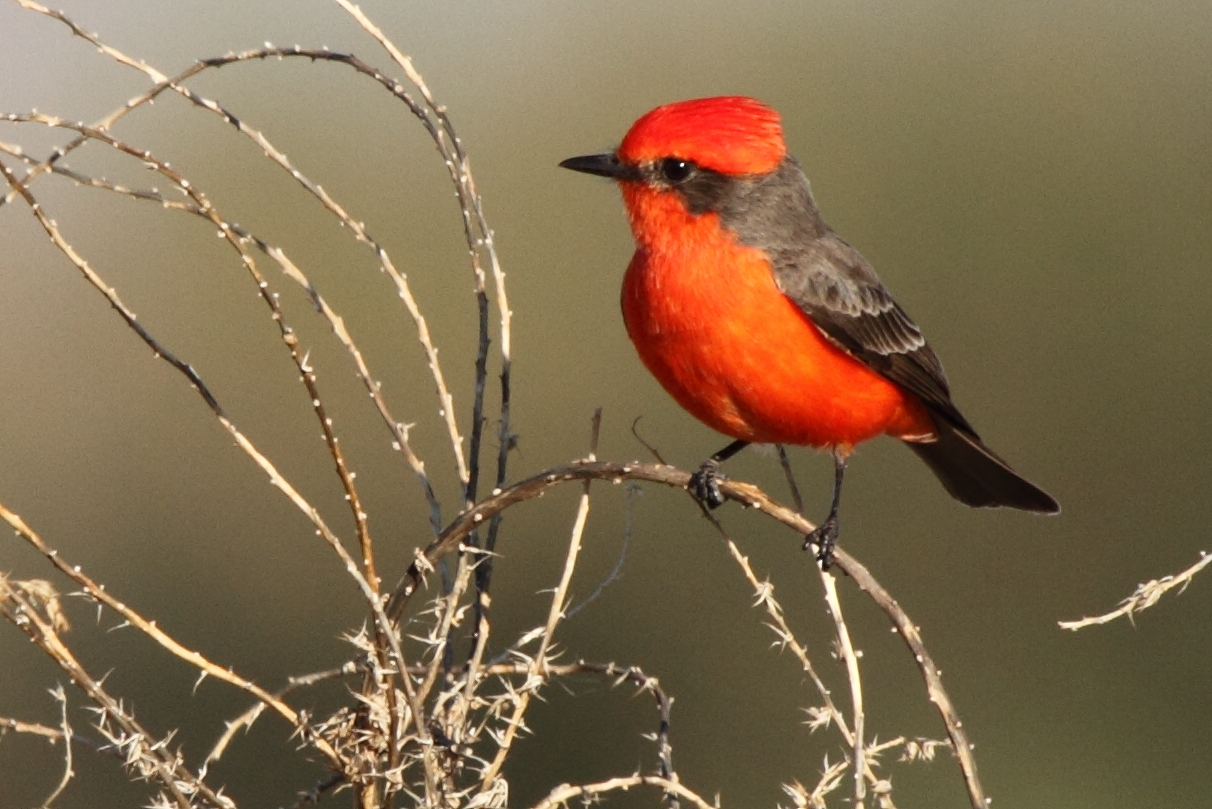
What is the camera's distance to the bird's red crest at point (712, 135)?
14.2 ft

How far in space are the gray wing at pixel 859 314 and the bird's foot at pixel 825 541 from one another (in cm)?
48

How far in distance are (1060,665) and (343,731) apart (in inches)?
254

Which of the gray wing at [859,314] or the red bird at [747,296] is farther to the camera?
the gray wing at [859,314]

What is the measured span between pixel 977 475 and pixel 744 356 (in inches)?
55.0

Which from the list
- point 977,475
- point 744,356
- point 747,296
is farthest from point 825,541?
point 977,475

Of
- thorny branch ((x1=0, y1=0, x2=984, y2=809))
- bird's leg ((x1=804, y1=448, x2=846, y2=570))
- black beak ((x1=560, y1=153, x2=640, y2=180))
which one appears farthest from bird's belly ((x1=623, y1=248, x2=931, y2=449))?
thorny branch ((x1=0, y1=0, x2=984, y2=809))

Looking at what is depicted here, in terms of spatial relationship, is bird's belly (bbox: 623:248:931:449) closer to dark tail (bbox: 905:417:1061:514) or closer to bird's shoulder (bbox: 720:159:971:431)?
bird's shoulder (bbox: 720:159:971:431)

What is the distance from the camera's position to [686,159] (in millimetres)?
4477

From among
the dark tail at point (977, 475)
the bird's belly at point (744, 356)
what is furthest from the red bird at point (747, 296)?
the dark tail at point (977, 475)

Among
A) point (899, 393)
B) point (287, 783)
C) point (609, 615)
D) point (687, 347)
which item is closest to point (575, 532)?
point (687, 347)

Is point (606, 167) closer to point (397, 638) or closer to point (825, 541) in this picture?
point (825, 541)

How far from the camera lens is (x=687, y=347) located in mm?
4227

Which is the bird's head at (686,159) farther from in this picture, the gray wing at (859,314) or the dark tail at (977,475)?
the dark tail at (977,475)

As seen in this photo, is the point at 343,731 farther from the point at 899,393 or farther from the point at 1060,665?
the point at 1060,665
